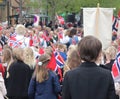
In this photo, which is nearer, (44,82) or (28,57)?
(44,82)

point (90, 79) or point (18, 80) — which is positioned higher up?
point (90, 79)

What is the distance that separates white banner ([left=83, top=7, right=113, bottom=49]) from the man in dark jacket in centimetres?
627

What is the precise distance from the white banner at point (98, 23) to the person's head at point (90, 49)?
630 centimetres

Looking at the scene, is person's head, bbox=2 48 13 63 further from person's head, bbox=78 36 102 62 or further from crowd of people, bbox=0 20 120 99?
person's head, bbox=78 36 102 62

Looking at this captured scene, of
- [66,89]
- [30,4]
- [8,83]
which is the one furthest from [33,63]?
[30,4]

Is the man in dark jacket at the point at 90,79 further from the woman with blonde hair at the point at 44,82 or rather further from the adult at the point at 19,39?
the adult at the point at 19,39

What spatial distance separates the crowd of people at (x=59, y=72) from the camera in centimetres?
482

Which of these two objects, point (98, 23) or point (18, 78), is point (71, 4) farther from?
point (18, 78)

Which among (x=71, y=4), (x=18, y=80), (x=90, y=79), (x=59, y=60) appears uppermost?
(x=71, y=4)

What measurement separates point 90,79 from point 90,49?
1.12 ft

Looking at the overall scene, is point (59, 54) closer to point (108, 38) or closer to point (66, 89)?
point (108, 38)

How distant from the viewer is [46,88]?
7.78 metres

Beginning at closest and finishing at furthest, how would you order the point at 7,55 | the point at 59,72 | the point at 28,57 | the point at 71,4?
1. the point at 28,57
2. the point at 7,55
3. the point at 59,72
4. the point at 71,4

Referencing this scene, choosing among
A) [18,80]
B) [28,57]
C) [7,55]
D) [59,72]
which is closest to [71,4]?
[59,72]
